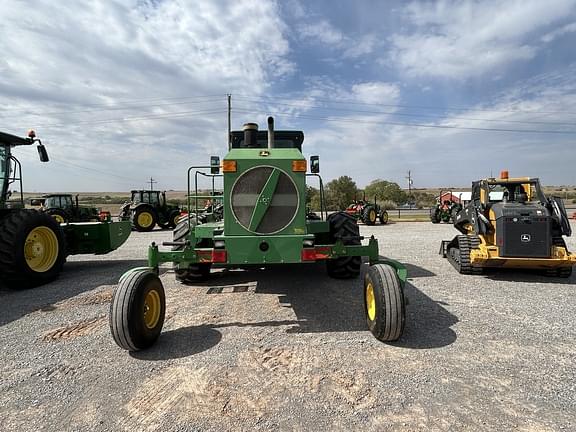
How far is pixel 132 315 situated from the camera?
312 cm

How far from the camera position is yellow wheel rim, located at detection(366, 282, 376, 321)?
3.54 meters

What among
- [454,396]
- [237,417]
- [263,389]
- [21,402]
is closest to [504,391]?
[454,396]

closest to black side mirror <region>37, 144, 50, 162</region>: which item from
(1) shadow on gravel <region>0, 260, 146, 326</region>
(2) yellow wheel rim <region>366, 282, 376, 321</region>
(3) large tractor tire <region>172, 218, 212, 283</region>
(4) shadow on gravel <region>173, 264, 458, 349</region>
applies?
(1) shadow on gravel <region>0, 260, 146, 326</region>

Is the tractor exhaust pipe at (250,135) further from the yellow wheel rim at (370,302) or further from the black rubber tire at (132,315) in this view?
the yellow wheel rim at (370,302)

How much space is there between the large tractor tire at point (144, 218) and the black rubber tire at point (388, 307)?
15336 millimetres

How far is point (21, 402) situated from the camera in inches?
99.8

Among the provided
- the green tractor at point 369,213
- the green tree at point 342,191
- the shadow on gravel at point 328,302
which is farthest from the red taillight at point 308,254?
the green tree at point 342,191

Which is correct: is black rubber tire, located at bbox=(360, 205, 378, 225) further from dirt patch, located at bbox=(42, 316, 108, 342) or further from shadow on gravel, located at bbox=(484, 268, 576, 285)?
dirt patch, located at bbox=(42, 316, 108, 342)

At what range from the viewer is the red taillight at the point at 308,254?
3.81 meters

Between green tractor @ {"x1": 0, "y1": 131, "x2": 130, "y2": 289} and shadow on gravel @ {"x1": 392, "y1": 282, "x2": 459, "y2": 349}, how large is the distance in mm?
5823

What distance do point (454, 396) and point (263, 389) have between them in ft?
4.58

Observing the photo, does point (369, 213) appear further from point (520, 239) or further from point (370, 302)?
point (370, 302)

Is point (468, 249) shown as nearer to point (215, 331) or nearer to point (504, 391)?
point (504, 391)

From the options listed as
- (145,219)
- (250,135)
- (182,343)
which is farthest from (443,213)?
(182,343)
